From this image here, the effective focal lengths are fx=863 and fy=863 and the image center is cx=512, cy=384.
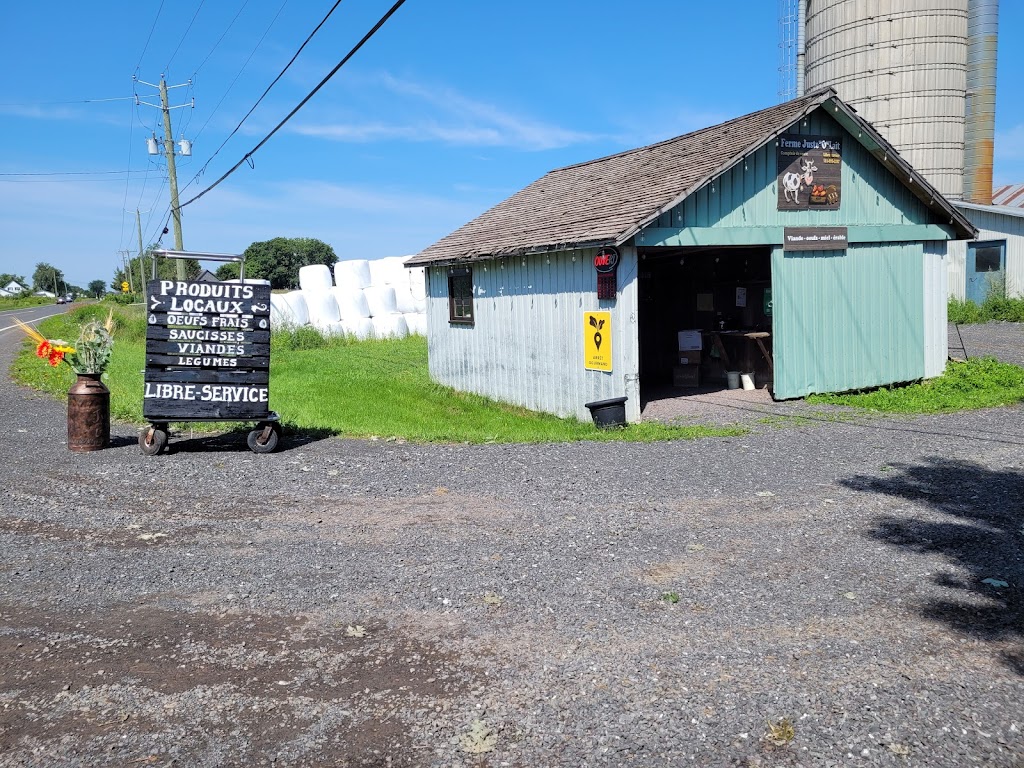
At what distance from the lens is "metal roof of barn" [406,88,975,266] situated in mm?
12266

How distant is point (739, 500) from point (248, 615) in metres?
4.32

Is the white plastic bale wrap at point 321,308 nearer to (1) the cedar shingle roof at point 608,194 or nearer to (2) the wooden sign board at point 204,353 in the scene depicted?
(1) the cedar shingle roof at point 608,194

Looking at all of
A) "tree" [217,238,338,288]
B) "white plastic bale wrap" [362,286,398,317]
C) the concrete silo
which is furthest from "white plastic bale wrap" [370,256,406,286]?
"tree" [217,238,338,288]

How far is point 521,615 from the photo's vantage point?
511 centimetres

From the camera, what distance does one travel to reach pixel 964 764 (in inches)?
136

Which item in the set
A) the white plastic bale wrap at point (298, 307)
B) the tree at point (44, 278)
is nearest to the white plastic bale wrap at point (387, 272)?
the white plastic bale wrap at point (298, 307)

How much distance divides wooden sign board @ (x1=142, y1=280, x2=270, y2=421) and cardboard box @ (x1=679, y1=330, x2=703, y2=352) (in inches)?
344

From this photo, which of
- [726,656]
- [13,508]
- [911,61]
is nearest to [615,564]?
[726,656]

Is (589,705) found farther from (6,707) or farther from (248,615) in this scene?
(6,707)

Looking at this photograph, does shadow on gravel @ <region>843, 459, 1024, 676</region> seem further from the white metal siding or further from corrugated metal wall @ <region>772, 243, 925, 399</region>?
the white metal siding

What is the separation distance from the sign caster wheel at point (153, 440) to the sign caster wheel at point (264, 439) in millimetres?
998

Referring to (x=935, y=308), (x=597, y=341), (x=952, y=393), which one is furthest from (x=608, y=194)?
(x=952, y=393)

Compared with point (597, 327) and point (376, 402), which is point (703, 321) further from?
point (376, 402)

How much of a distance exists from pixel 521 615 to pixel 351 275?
2680 centimetres
